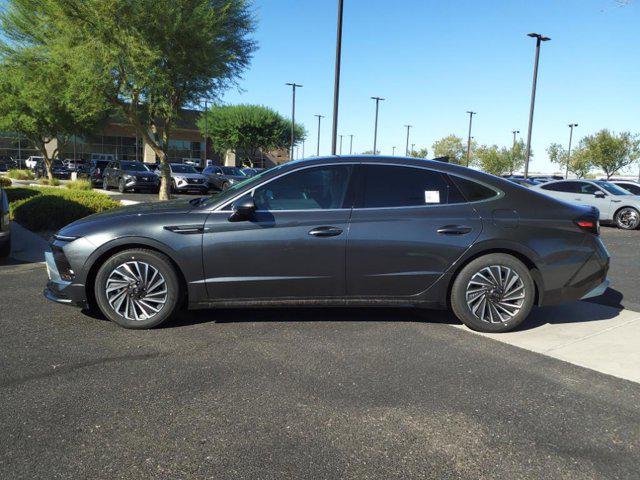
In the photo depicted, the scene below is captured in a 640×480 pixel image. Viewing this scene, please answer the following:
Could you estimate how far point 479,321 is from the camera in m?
4.86

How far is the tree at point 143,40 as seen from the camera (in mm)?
14094

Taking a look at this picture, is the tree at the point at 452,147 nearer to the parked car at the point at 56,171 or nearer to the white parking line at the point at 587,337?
the parked car at the point at 56,171

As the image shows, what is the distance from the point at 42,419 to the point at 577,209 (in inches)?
185

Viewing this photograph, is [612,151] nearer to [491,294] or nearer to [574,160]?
[574,160]

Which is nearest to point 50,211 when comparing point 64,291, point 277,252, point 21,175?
point 64,291

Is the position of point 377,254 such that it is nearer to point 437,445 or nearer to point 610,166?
point 437,445

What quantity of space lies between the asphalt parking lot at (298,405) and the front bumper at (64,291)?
0.26 metres

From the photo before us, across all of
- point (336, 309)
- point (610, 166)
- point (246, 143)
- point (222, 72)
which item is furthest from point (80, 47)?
point (610, 166)

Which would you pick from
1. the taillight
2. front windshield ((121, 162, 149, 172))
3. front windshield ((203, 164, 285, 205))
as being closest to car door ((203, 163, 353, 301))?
front windshield ((203, 164, 285, 205))

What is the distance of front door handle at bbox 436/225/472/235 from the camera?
4758 millimetres

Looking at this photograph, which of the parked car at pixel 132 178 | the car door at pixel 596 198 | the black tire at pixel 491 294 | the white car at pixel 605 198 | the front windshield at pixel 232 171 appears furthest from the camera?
the front windshield at pixel 232 171

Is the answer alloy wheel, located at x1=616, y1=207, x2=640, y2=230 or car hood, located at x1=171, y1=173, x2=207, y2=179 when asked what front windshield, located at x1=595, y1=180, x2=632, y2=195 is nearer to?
alloy wheel, located at x1=616, y1=207, x2=640, y2=230

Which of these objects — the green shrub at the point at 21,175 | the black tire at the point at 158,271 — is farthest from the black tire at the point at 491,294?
the green shrub at the point at 21,175

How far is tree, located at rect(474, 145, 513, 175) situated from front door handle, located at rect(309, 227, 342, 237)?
81226 mm
